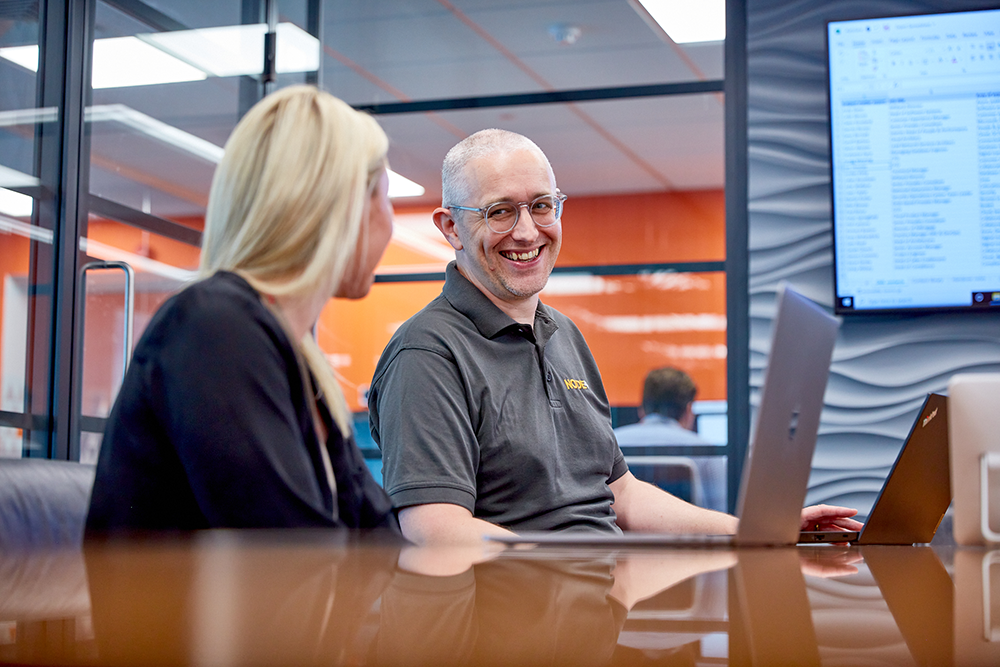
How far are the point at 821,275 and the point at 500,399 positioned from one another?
6.76 ft

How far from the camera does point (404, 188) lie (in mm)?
6352

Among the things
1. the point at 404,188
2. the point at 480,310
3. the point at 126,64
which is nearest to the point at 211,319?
the point at 480,310

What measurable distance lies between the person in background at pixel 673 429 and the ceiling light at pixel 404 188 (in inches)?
88.1

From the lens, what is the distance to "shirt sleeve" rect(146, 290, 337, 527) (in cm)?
93

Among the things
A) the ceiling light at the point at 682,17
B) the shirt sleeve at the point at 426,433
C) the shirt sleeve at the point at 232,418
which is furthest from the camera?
the ceiling light at the point at 682,17

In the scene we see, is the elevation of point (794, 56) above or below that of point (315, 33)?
below

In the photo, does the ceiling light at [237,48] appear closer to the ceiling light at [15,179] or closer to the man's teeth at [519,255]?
the ceiling light at [15,179]

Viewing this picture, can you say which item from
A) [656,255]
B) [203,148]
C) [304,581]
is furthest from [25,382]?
[656,255]

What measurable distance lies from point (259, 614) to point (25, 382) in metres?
3.02

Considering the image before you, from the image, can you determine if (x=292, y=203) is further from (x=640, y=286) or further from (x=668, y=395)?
(x=640, y=286)

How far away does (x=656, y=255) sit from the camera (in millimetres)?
6617

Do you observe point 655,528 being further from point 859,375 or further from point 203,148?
point 203,148

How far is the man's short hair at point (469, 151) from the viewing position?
1.95 meters

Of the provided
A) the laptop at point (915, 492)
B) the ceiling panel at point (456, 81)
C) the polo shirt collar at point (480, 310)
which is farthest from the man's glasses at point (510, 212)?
the ceiling panel at point (456, 81)
